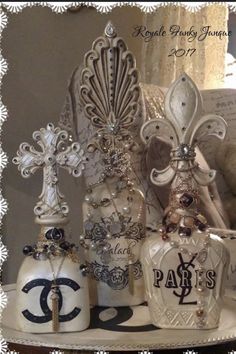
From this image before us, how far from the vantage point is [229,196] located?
154 cm

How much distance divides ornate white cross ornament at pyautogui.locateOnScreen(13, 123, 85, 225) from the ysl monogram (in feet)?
0.48

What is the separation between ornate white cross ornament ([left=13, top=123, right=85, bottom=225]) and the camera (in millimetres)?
715

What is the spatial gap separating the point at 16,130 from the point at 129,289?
39.4 inches

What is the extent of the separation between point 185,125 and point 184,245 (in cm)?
15

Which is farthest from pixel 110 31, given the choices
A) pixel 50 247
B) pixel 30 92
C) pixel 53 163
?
pixel 30 92

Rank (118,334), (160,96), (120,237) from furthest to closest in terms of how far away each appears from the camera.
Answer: (160,96) < (120,237) < (118,334)

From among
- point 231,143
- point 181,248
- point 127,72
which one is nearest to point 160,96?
point 231,143

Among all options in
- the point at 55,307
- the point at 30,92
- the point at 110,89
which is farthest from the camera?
the point at 30,92

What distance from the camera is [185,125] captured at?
0.72 m

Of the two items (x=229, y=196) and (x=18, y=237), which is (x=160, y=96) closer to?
(x=229, y=196)

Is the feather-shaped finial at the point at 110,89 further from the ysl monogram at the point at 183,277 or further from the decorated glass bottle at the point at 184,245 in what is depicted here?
the ysl monogram at the point at 183,277

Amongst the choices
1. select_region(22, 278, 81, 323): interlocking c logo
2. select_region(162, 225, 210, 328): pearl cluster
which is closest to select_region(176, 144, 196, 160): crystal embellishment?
select_region(162, 225, 210, 328): pearl cluster

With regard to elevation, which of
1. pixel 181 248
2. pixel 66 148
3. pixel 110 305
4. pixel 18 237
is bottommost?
pixel 18 237

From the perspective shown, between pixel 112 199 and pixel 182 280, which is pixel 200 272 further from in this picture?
pixel 112 199
